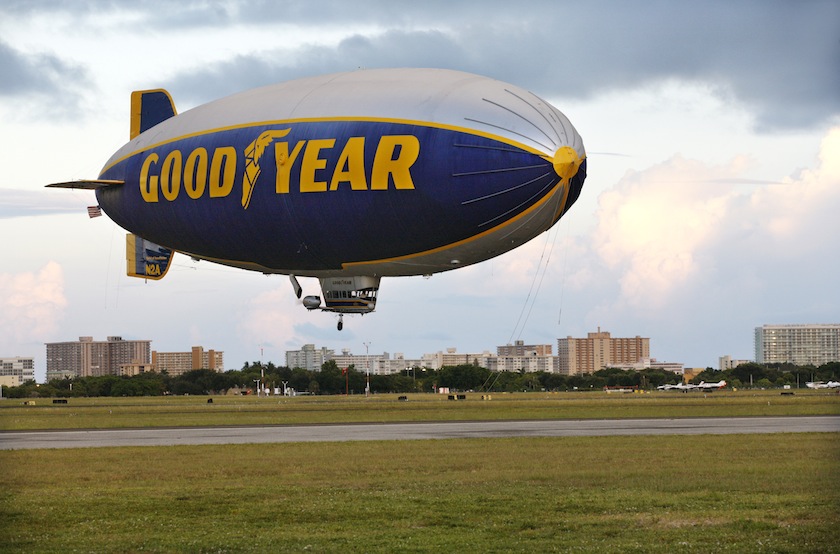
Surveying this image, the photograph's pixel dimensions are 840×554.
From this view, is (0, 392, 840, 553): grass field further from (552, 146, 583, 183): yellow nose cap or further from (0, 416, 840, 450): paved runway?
(552, 146, 583, 183): yellow nose cap

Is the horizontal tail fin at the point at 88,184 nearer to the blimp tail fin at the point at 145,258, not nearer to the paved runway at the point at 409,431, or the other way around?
the blimp tail fin at the point at 145,258

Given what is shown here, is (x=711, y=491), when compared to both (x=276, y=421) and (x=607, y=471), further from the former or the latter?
(x=276, y=421)

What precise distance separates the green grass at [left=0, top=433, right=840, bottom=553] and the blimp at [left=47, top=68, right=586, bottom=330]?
29.1 ft

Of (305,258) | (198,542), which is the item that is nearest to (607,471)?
(305,258)

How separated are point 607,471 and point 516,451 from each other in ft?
31.1

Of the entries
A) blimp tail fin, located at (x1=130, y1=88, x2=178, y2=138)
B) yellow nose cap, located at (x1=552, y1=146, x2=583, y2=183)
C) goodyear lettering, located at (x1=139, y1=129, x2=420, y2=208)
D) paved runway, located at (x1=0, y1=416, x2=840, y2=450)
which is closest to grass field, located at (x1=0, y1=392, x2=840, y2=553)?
paved runway, located at (x1=0, y1=416, x2=840, y2=450)

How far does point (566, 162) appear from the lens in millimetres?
41062

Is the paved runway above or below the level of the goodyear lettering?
below

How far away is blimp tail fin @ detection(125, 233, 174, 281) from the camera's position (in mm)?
56938

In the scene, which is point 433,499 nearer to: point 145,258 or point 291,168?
point 291,168

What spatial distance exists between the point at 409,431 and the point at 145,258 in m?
20.1

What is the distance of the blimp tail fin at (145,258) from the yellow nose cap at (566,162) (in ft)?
78.3

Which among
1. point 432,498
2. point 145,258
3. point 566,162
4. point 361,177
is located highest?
point 566,162

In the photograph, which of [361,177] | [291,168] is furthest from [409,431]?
[361,177]
